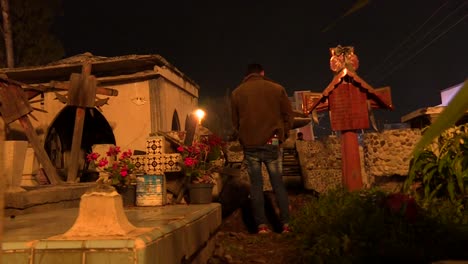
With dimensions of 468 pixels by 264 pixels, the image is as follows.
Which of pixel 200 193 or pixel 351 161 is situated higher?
pixel 351 161

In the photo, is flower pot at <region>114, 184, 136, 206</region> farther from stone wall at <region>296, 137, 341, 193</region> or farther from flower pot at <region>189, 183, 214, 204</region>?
stone wall at <region>296, 137, 341, 193</region>

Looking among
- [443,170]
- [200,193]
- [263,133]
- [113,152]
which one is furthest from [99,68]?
[443,170]

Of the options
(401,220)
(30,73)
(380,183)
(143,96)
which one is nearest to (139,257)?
(401,220)

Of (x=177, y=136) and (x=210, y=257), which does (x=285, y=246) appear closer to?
(x=210, y=257)

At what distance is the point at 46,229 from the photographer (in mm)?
2818

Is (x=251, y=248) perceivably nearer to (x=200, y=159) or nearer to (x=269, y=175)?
(x=269, y=175)

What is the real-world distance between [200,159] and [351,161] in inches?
98.8

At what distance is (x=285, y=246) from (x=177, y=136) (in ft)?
8.36

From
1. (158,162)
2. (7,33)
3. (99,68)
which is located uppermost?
(7,33)

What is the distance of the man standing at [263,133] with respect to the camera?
16.2 ft

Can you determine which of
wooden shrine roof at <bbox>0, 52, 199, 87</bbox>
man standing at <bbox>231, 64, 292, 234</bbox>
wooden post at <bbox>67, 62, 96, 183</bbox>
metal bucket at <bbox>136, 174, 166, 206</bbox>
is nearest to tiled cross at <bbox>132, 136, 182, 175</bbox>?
metal bucket at <bbox>136, 174, 166, 206</bbox>

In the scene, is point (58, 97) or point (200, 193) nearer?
point (200, 193)

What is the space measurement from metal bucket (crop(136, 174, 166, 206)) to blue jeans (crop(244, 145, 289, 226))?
A: 1143 millimetres

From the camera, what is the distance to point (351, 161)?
255 inches
